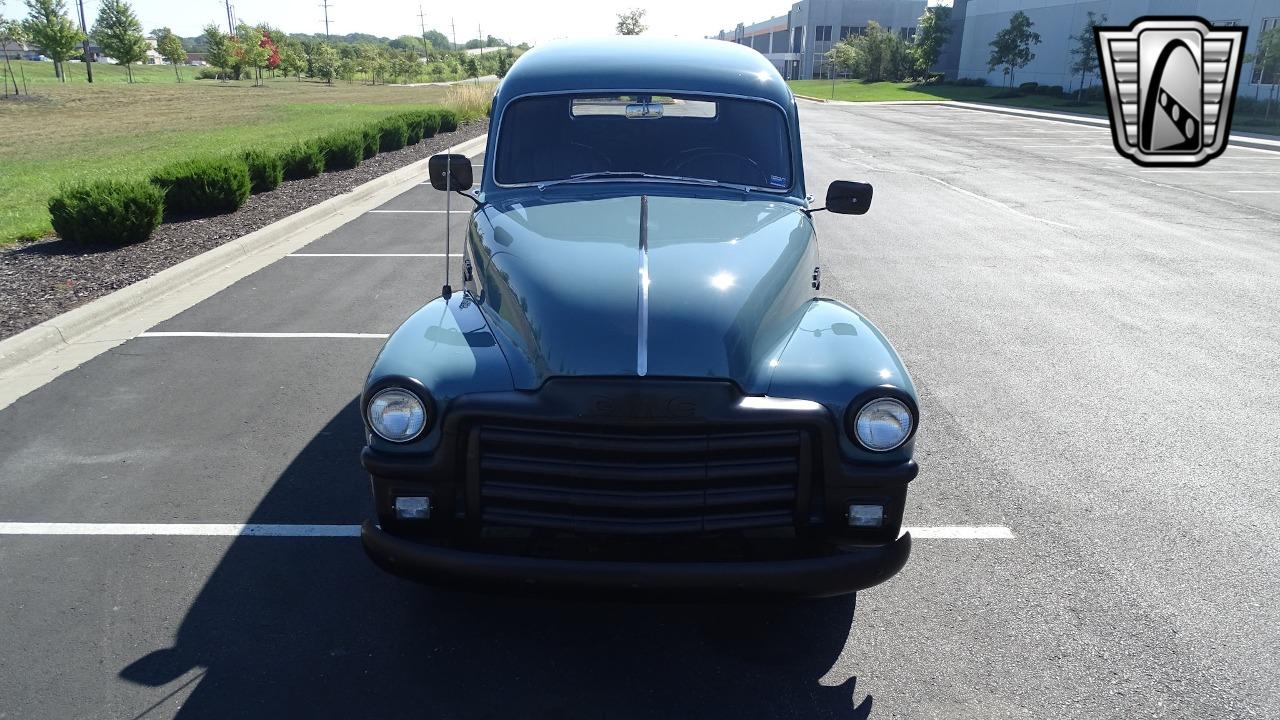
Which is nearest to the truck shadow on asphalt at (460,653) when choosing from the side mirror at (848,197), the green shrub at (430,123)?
the side mirror at (848,197)

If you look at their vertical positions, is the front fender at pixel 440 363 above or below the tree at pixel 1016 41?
below

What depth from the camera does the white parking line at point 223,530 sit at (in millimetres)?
4328

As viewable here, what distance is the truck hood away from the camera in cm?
318

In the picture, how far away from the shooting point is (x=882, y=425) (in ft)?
10.4

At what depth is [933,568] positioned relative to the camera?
13.5 feet

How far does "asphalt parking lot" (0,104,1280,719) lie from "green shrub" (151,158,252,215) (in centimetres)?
390

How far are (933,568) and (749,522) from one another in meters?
1.39

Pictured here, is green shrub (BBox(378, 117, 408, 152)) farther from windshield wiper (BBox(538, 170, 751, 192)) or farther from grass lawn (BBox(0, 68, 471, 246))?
windshield wiper (BBox(538, 170, 751, 192))

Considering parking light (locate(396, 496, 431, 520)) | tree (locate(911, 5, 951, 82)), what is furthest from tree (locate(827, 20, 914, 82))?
parking light (locate(396, 496, 431, 520))

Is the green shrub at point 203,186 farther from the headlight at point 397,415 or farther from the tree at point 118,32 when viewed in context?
the tree at point 118,32

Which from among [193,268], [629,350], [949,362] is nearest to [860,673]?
[629,350]

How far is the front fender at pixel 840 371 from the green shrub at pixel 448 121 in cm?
2295

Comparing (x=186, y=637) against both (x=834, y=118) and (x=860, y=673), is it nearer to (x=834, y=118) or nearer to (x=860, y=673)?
(x=860, y=673)

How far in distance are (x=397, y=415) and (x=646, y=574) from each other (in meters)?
1.03
